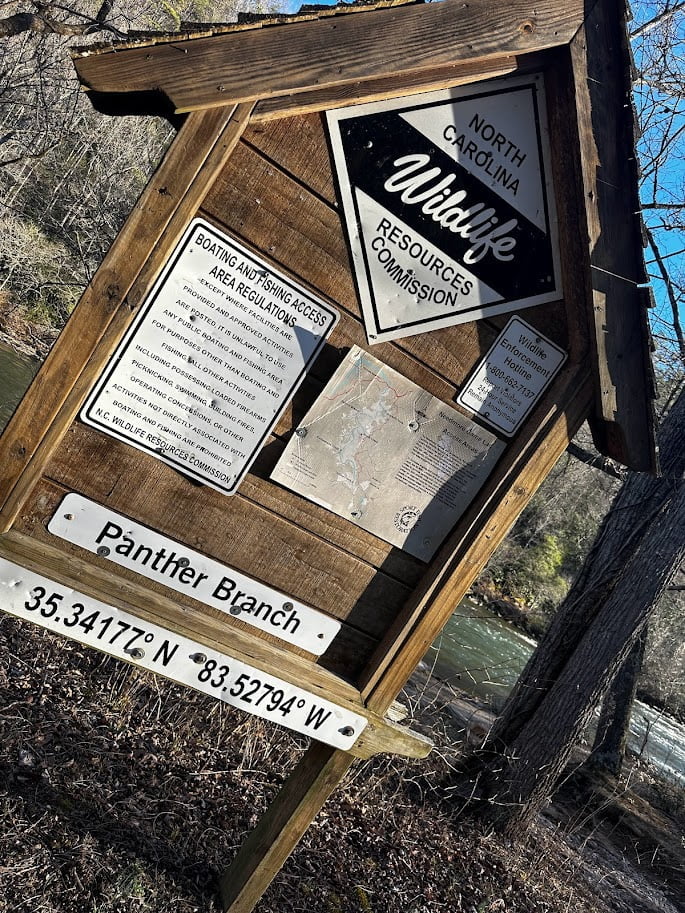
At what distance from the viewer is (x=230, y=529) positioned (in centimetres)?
270

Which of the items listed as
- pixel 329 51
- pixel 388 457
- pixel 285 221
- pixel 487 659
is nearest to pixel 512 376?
pixel 388 457

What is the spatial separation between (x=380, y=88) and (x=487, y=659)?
12199 mm

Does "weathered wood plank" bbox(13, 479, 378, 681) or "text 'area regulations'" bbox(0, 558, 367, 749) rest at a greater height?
"weathered wood plank" bbox(13, 479, 378, 681)

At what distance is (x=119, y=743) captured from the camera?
4375mm

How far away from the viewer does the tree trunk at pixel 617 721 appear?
8625 millimetres

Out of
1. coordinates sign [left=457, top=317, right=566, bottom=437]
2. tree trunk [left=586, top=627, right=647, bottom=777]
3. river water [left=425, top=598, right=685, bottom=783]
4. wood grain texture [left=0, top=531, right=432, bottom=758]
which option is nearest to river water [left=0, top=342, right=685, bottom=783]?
river water [left=425, top=598, right=685, bottom=783]

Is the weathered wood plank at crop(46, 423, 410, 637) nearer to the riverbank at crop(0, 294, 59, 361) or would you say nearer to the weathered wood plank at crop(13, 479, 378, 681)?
the weathered wood plank at crop(13, 479, 378, 681)

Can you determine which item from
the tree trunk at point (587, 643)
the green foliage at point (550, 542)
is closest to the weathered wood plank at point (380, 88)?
the tree trunk at point (587, 643)

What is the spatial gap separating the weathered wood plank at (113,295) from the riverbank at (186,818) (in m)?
1.88

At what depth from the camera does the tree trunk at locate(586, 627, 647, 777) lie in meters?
8.62

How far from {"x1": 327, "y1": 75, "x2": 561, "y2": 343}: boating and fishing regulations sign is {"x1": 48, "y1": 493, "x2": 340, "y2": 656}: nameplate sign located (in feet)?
3.43

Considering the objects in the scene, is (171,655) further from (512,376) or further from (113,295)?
(512,376)

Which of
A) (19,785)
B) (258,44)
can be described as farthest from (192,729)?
(258,44)

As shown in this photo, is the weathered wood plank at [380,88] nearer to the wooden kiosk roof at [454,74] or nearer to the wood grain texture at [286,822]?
the wooden kiosk roof at [454,74]
